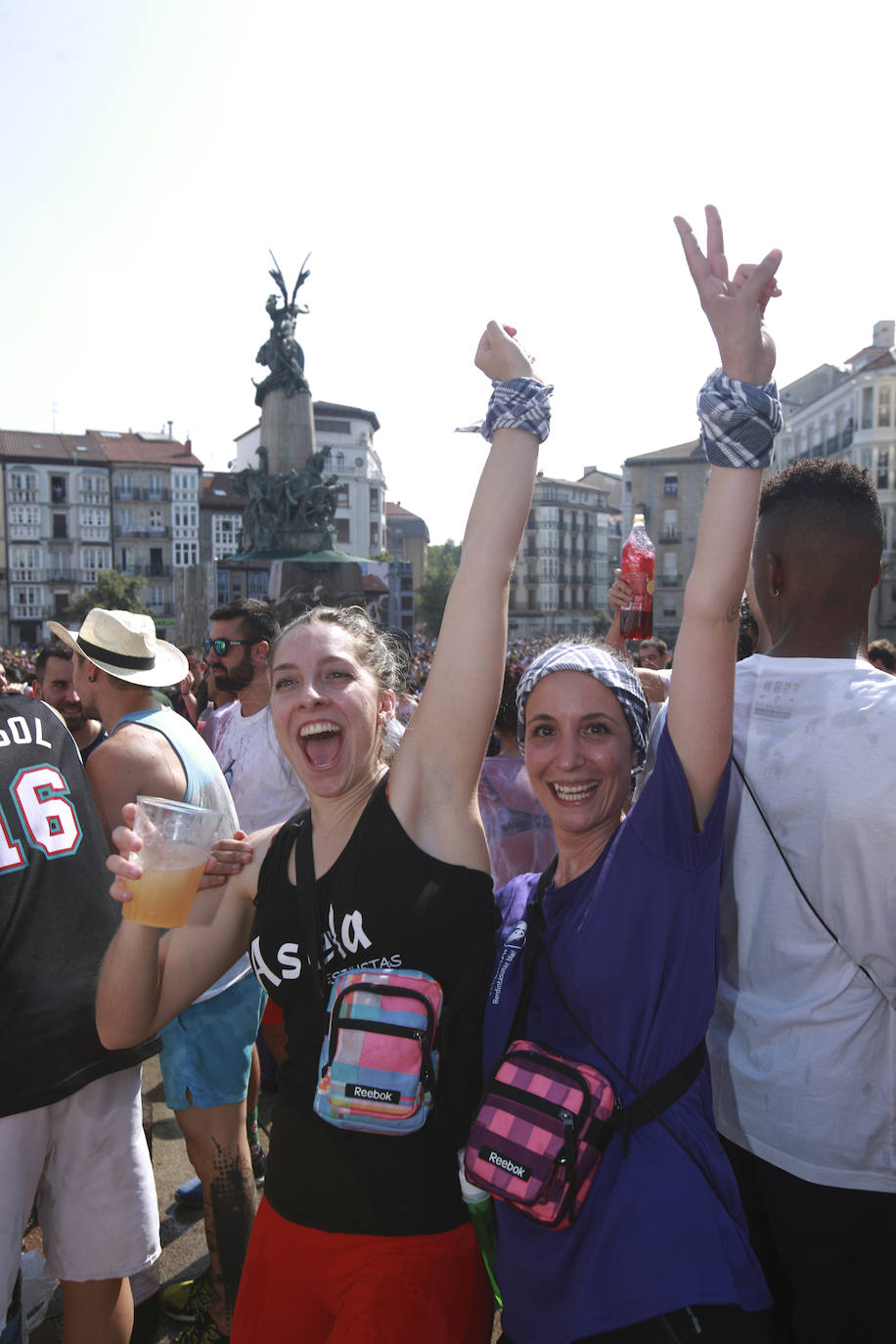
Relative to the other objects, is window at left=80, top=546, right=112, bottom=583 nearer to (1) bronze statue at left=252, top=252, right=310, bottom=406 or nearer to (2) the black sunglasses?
(1) bronze statue at left=252, top=252, right=310, bottom=406

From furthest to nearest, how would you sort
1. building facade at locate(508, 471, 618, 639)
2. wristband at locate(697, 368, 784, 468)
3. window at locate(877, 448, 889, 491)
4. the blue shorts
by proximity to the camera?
building facade at locate(508, 471, 618, 639), window at locate(877, 448, 889, 491), the blue shorts, wristband at locate(697, 368, 784, 468)

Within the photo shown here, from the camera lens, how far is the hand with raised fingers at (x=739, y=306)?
64.8 inches

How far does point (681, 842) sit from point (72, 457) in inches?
A: 3119

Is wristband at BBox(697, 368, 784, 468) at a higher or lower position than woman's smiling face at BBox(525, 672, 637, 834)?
higher

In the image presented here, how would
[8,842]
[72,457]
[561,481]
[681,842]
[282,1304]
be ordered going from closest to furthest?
[681,842]
[282,1304]
[8,842]
[72,457]
[561,481]

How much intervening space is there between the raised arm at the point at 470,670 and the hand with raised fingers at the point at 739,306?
0.38 metres

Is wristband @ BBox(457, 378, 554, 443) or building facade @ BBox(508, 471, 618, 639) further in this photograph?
building facade @ BBox(508, 471, 618, 639)

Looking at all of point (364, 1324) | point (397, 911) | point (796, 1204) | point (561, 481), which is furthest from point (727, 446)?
point (561, 481)

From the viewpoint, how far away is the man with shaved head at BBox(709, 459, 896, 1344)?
1747mm

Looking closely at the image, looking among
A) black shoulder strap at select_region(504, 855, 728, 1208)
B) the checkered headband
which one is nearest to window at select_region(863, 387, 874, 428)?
the checkered headband

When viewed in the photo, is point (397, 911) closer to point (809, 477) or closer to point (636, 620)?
point (809, 477)

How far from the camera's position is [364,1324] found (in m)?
1.62

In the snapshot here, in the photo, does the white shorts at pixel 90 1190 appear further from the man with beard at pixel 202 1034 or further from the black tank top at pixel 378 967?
the black tank top at pixel 378 967

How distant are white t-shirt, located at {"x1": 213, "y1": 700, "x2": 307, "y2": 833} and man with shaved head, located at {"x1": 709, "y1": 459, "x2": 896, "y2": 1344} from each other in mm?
2635
